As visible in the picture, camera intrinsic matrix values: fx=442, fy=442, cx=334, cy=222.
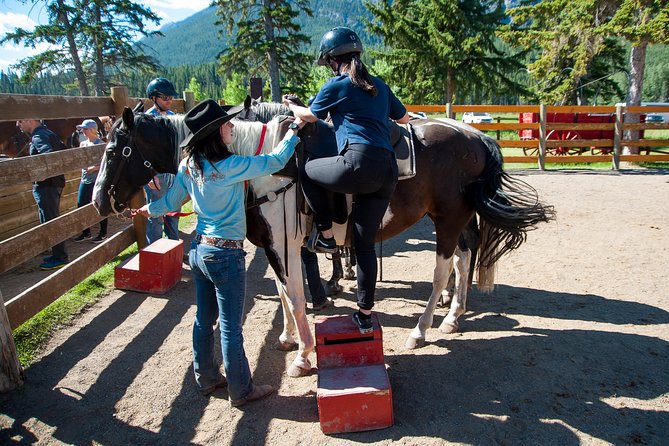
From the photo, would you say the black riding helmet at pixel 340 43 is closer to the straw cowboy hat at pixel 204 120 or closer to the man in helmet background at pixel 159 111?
the straw cowboy hat at pixel 204 120

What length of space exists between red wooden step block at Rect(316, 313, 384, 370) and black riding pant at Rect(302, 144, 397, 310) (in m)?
0.24

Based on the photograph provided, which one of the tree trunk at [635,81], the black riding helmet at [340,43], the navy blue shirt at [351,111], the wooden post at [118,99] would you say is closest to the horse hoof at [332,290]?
the navy blue shirt at [351,111]

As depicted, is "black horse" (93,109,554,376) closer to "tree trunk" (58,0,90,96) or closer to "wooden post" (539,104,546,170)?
A: "wooden post" (539,104,546,170)

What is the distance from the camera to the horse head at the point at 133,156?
349cm

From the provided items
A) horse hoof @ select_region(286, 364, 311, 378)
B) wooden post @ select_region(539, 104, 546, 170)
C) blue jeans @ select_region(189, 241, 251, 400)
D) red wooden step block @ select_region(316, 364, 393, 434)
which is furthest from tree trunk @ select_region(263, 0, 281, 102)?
red wooden step block @ select_region(316, 364, 393, 434)

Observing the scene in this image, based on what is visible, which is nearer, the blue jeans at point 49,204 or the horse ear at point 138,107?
the horse ear at point 138,107

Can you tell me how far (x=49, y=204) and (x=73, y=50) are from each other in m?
19.6

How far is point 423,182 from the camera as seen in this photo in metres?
3.90

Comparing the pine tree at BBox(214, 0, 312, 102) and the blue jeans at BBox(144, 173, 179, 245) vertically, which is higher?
the pine tree at BBox(214, 0, 312, 102)

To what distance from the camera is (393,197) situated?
3.82 metres

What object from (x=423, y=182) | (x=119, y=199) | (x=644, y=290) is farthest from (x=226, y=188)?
(x=644, y=290)

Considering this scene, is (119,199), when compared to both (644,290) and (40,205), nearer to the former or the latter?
(40,205)

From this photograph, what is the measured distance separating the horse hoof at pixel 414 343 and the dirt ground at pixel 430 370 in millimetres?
67

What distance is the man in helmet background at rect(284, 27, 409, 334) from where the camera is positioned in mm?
2965
